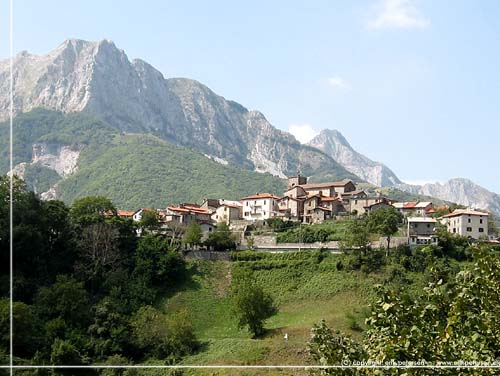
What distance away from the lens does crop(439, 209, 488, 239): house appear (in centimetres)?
4991

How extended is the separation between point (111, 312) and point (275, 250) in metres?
16.4

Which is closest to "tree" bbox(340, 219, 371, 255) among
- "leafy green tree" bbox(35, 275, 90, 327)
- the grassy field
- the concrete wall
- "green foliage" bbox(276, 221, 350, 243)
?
the grassy field

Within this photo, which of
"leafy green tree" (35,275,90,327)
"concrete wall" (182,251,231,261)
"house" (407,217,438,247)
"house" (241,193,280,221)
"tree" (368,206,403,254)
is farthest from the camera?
"house" (241,193,280,221)

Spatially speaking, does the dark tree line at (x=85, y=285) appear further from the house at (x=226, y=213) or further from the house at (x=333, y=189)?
the house at (x=333, y=189)

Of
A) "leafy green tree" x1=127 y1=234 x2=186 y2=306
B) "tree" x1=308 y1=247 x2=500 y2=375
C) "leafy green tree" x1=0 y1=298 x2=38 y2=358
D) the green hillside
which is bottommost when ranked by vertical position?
"leafy green tree" x1=0 y1=298 x2=38 y2=358

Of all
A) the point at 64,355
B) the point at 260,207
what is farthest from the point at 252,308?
the point at 260,207

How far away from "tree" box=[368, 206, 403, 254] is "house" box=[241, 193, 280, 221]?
1622cm

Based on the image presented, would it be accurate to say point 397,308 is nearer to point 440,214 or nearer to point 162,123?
point 440,214

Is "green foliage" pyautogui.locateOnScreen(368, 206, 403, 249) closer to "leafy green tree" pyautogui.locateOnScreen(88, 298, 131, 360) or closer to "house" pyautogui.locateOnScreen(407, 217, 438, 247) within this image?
"house" pyautogui.locateOnScreen(407, 217, 438, 247)

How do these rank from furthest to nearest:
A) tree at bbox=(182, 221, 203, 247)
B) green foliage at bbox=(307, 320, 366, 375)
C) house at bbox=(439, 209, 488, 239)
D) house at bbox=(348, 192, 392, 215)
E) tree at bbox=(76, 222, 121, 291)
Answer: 1. house at bbox=(348, 192, 392, 215)
2. house at bbox=(439, 209, 488, 239)
3. tree at bbox=(182, 221, 203, 247)
4. tree at bbox=(76, 222, 121, 291)
5. green foliage at bbox=(307, 320, 366, 375)

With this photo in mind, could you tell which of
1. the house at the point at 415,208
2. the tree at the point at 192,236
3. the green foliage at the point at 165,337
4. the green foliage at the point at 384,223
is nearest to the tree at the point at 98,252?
the tree at the point at 192,236

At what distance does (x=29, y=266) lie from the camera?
133 ft

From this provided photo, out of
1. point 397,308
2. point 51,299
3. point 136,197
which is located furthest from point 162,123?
point 397,308

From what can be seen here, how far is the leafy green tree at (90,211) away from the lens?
149 feet
